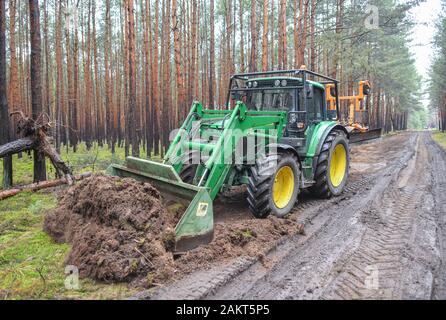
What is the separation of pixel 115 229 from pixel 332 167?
5548 millimetres

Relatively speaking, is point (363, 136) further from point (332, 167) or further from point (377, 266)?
point (377, 266)

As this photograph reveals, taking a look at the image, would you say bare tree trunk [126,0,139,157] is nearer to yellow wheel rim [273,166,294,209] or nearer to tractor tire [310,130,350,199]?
tractor tire [310,130,350,199]

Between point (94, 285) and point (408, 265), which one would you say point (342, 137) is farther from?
point (94, 285)

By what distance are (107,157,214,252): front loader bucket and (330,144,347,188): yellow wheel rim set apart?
4511mm

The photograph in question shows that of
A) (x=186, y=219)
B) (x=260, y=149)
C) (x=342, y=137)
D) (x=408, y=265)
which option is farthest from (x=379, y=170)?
(x=186, y=219)

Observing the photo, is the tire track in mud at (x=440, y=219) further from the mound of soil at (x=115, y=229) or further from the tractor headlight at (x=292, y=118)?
the tractor headlight at (x=292, y=118)

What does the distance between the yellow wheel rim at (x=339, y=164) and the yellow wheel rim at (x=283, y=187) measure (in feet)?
7.59

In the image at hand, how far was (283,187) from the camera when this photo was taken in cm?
636

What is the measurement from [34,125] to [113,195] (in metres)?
4.20

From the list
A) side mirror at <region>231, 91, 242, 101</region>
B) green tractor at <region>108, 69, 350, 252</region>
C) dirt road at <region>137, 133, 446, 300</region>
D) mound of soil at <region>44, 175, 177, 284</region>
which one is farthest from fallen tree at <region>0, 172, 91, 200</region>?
side mirror at <region>231, 91, 242, 101</region>

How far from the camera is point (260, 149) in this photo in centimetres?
596

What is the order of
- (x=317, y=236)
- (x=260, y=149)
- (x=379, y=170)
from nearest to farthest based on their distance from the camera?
(x=317, y=236), (x=260, y=149), (x=379, y=170)

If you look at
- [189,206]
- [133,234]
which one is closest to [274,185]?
[189,206]

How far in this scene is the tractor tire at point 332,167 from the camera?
23.6 ft
